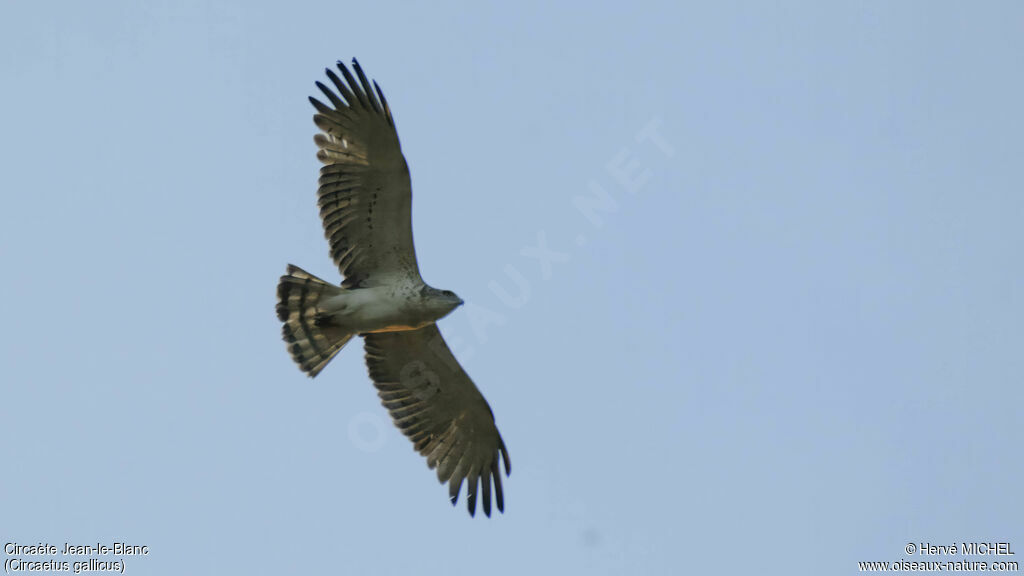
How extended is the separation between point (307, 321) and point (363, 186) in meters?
1.50

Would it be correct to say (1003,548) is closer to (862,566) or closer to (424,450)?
(862,566)

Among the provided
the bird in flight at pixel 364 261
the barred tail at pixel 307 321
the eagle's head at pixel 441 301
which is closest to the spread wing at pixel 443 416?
the bird in flight at pixel 364 261

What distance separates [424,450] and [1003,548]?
20.3ft

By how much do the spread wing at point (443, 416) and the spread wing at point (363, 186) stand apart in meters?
1.02

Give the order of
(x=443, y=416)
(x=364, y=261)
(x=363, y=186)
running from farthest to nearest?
1. (x=443, y=416)
2. (x=364, y=261)
3. (x=363, y=186)

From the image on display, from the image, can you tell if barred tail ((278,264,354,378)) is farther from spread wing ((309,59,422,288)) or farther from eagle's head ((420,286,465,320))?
eagle's head ((420,286,465,320))

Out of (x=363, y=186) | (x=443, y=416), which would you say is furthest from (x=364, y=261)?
(x=443, y=416)

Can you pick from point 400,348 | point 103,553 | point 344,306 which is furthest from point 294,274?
point 103,553

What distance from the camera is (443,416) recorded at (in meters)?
14.4

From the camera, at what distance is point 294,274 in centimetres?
1326

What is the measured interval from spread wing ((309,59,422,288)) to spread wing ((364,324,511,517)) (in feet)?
3.36

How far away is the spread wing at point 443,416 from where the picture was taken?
1413 centimetres

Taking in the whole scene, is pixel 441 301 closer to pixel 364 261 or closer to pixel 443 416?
pixel 364 261

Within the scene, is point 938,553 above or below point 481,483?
below
